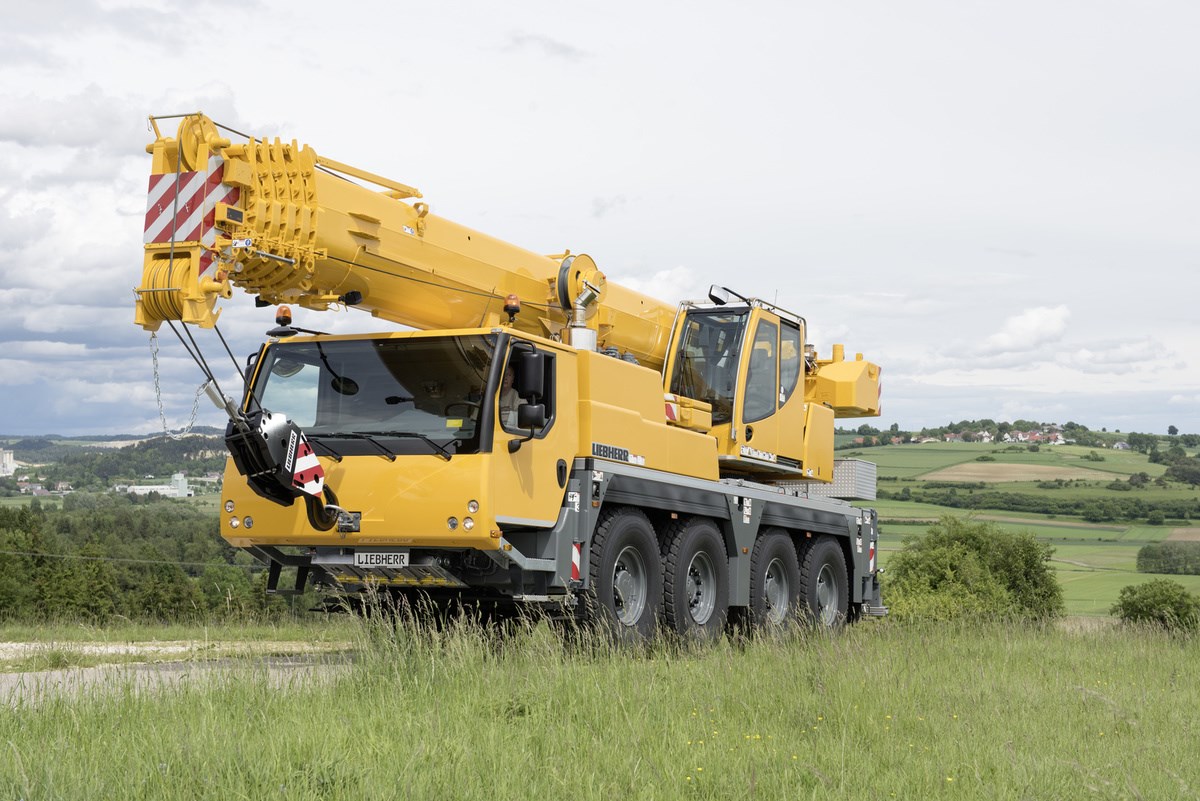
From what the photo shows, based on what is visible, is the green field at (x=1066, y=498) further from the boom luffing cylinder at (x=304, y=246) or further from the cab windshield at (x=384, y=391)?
the cab windshield at (x=384, y=391)

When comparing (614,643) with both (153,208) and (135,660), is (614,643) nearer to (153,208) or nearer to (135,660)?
(135,660)

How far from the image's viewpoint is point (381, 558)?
10.1m

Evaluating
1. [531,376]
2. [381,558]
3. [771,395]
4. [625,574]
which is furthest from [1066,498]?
[381,558]

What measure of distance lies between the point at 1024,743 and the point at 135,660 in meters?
7.63

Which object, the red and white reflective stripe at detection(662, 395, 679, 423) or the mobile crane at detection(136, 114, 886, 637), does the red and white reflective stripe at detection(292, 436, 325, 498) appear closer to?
the mobile crane at detection(136, 114, 886, 637)

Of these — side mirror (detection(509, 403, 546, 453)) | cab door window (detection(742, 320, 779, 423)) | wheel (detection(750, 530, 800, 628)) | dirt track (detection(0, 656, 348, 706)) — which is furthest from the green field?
dirt track (detection(0, 656, 348, 706))

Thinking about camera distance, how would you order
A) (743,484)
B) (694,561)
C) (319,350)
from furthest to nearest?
(743,484) < (694,561) < (319,350)

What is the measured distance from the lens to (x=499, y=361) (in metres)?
10.0

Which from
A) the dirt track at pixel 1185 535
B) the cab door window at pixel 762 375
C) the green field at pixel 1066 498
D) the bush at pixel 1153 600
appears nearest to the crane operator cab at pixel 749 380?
the cab door window at pixel 762 375

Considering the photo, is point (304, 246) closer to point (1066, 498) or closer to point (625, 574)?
point (625, 574)

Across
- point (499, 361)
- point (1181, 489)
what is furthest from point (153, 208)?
point (1181, 489)

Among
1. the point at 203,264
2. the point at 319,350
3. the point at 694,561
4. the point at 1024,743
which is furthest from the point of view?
the point at 694,561

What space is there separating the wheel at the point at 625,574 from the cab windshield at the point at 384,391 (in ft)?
5.74

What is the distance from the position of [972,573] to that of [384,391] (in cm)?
2495
